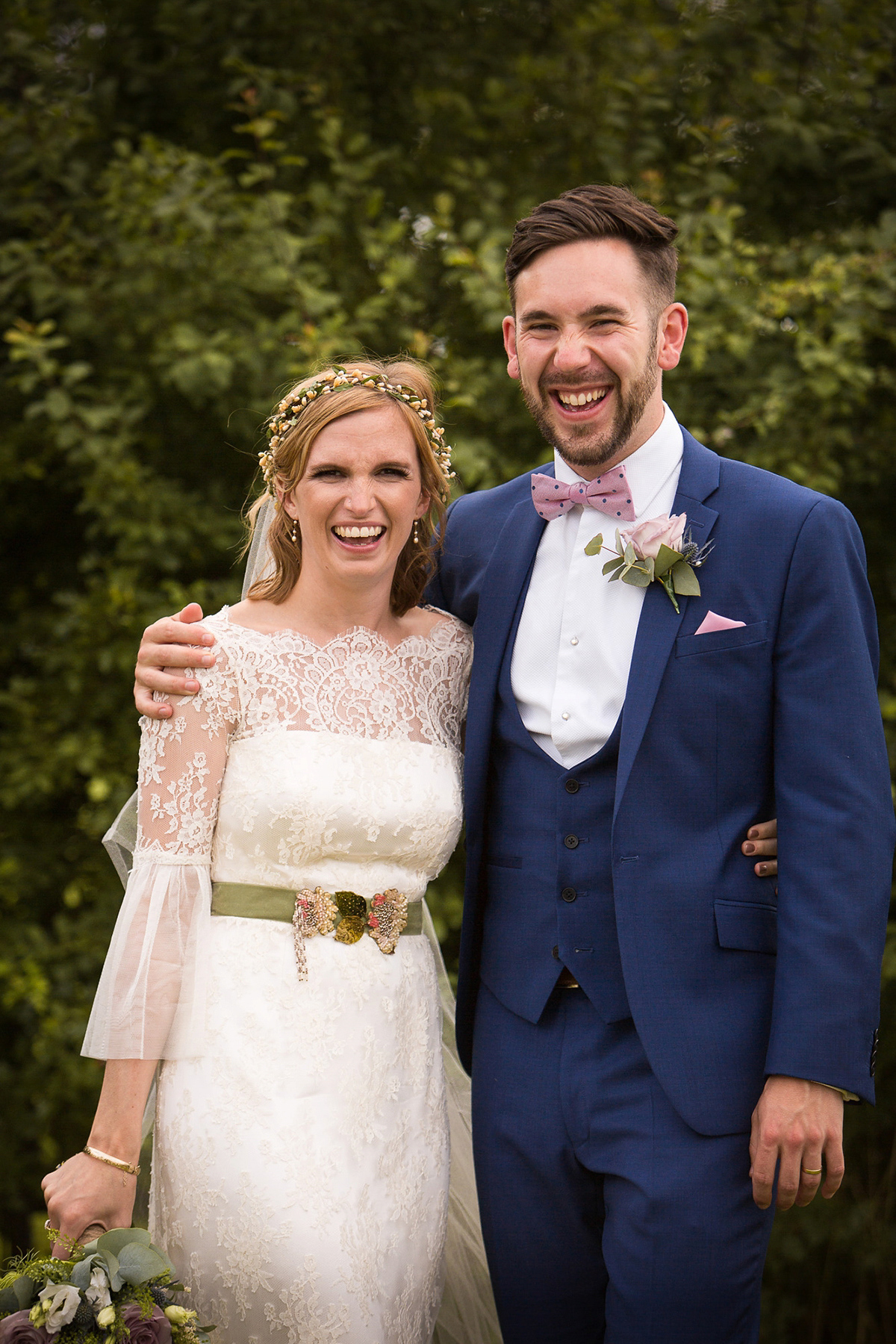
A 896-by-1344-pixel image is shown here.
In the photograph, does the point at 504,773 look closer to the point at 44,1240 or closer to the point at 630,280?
the point at 630,280

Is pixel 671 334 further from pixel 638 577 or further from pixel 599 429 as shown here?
pixel 638 577

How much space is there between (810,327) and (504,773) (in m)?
2.16

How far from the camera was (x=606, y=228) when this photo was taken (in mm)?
2424

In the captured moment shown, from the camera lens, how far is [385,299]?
4059 millimetres

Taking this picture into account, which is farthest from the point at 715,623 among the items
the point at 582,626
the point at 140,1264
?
the point at 140,1264

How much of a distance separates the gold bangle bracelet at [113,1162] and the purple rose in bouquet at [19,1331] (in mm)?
408

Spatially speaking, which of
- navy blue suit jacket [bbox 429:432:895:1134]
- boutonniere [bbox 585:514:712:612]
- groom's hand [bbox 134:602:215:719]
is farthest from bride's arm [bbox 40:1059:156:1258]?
boutonniere [bbox 585:514:712:612]

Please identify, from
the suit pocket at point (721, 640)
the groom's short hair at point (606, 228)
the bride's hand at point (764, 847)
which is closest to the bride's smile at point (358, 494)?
the groom's short hair at point (606, 228)

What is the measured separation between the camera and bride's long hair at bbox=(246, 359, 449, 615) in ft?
8.55

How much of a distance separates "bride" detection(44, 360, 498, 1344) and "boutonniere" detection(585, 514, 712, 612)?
497 mm

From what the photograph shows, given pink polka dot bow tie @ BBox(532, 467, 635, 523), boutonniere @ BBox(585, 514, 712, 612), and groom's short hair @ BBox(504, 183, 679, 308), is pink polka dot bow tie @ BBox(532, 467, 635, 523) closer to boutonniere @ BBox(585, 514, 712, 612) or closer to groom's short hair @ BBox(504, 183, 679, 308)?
boutonniere @ BBox(585, 514, 712, 612)

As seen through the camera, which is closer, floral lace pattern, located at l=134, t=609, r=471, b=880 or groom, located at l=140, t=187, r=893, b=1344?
groom, located at l=140, t=187, r=893, b=1344

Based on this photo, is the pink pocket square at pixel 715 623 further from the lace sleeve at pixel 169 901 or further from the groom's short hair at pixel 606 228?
the lace sleeve at pixel 169 901

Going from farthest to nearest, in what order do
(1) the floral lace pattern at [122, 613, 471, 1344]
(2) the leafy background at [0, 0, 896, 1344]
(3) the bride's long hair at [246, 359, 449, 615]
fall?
(2) the leafy background at [0, 0, 896, 1344]
(3) the bride's long hair at [246, 359, 449, 615]
(1) the floral lace pattern at [122, 613, 471, 1344]
